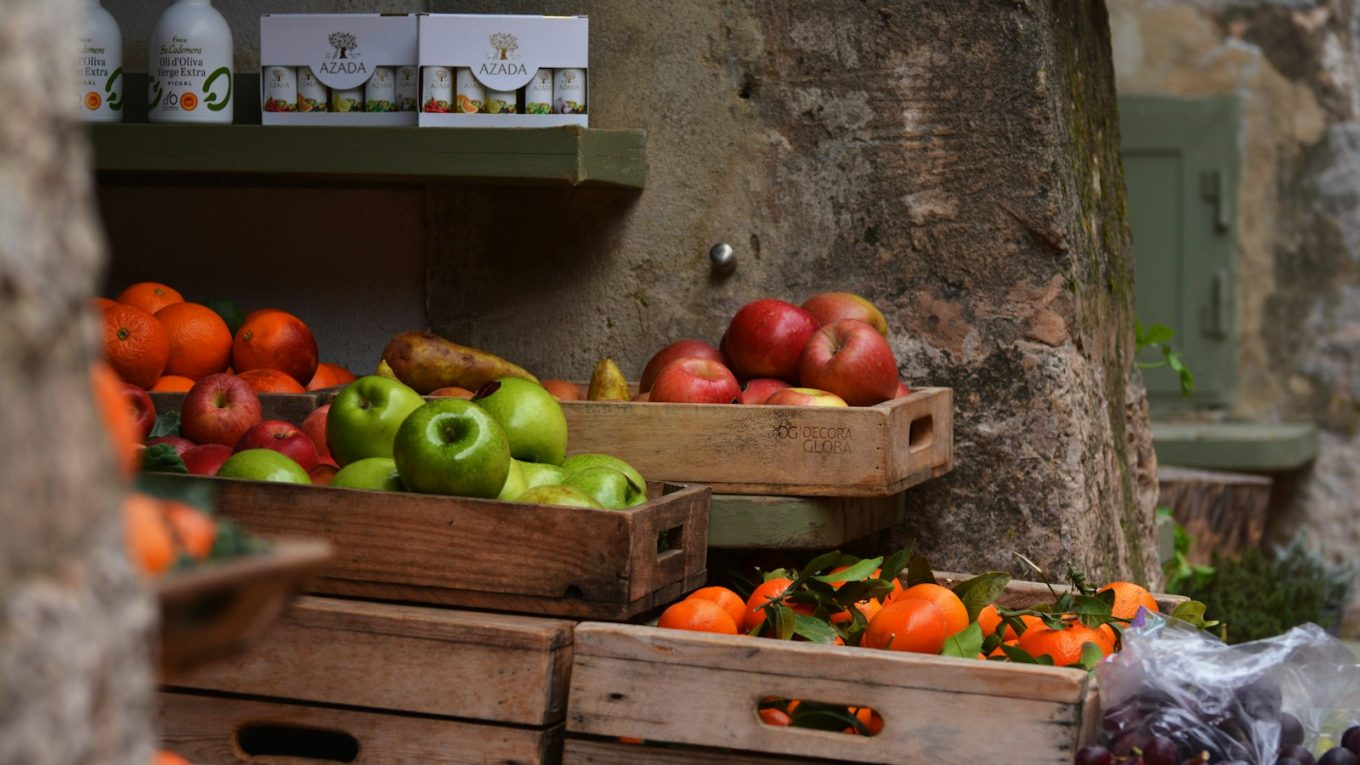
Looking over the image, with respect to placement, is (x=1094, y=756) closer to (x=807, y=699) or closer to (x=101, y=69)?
(x=807, y=699)

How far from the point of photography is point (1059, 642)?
1.90m

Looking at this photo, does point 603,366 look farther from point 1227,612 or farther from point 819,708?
point 1227,612

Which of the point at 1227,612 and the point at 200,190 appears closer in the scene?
the point at 200,190

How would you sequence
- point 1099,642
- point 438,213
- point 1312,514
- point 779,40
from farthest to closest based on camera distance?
point 1312,514
point 438,213
point 779,40
point 1099,642

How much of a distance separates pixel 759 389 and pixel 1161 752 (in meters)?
0.97

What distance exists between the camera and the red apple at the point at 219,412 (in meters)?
2.26

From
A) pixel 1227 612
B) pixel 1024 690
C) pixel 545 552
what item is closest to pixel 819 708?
pixel 1024 690

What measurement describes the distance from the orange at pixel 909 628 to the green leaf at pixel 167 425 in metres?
1.14

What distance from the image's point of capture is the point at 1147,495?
10.1 feet

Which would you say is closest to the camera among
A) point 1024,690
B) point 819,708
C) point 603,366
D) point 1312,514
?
point 1024,690

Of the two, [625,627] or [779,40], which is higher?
[779,40]

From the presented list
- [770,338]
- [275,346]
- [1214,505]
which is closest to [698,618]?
[770,338]

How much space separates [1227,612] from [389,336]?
103 inches

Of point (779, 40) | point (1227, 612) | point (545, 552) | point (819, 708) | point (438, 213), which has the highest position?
point (779, 40)
